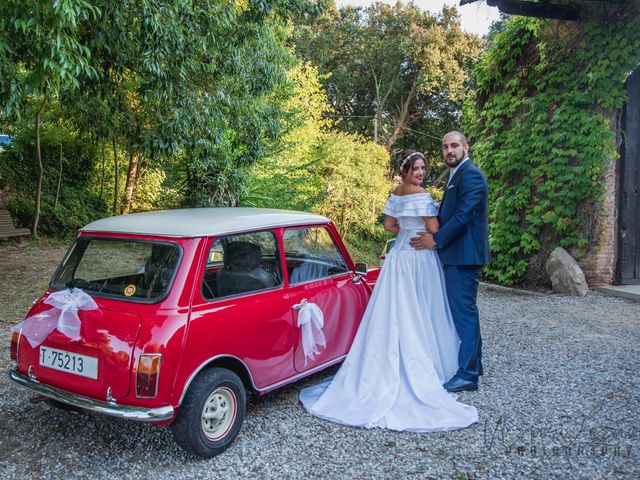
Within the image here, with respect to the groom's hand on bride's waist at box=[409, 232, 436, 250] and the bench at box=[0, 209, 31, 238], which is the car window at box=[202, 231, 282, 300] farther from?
the bench at box=[0, 209, 31, 238]

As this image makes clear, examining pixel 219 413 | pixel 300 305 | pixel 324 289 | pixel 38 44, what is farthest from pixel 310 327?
pixel 38 44

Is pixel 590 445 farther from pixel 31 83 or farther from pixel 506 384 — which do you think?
pixel 31 83

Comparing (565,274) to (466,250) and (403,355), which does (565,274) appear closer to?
(466,250)

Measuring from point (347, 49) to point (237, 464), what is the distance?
2685 cm

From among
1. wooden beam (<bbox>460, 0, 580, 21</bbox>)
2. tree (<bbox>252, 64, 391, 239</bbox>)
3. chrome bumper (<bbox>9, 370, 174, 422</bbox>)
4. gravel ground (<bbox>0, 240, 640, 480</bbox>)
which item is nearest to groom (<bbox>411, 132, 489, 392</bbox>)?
gravel ground (<bbox>0, 240, 640, 480</bbox>)

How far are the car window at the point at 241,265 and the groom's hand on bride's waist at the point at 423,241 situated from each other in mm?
1245

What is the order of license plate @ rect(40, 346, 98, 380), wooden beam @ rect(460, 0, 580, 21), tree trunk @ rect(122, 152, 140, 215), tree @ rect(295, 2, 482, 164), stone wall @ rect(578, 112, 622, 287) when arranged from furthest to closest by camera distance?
tree @ rect(295, 2, 482, 164) < tree trunk @ rect(122, 152, 140, 215) < stone wall @ rect(578, 112, 622, 287) < wooden beam @ rect(460, 0, 580, 21) < license plate @ rect(40, 346, 98, 380)

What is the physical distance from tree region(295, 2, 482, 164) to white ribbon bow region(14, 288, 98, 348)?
23.5 meters

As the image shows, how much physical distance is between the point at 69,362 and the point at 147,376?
0.58m

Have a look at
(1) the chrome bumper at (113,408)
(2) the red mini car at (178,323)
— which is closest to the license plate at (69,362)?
(2) the red mini car at (178,323)

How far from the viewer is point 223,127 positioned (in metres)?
7.68

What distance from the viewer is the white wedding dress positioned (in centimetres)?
355

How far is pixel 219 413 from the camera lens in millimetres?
3084

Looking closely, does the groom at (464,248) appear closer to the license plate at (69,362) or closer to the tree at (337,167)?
the license plate at (69,362)
